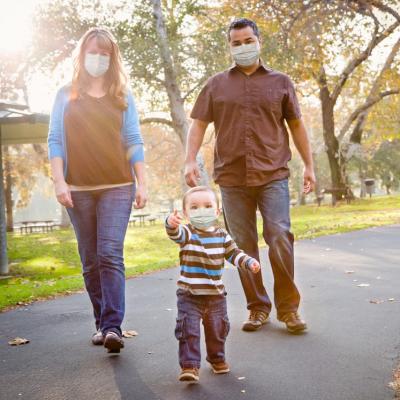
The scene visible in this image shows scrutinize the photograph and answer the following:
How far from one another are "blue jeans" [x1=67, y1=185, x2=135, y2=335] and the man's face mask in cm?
82

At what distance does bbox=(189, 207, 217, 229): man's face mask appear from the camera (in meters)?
3.67

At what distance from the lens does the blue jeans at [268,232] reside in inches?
187

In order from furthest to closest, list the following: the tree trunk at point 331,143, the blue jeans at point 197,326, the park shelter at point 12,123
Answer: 1. the tree trunk at point 331,143
2. the park shelter at point 12,123
3. the blue jeans at point 197,326

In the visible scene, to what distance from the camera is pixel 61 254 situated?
55.0ft

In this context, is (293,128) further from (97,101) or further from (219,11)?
(219,11)

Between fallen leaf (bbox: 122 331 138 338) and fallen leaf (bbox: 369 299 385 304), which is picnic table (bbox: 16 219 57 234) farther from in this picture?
fallen leaf (bbox: 122 331 138 338)

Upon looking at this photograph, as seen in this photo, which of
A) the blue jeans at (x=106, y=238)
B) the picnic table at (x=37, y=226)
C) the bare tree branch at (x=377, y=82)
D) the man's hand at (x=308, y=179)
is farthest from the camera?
the picnic table at (x=37, y=226)

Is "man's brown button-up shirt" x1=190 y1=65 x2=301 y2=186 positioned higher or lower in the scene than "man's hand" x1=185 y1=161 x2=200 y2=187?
higher

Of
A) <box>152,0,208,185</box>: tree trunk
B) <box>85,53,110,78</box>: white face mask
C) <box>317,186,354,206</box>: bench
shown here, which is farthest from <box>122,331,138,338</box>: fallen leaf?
<box>317,186,354,206</box>: bench

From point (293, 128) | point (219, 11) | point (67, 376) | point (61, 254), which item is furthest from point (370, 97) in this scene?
point (67, 376)

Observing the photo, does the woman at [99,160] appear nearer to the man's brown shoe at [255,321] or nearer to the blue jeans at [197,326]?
the blue jeans at [197,326]

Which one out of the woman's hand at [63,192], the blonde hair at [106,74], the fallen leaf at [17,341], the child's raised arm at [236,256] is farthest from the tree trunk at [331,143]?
the child's raised arm at [236,256]

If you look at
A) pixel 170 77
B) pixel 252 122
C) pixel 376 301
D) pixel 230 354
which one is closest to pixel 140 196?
pixel 252 122

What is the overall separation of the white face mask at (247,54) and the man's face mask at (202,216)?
1.52 m
